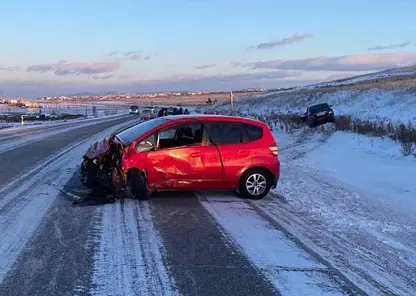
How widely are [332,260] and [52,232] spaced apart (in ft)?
12.0

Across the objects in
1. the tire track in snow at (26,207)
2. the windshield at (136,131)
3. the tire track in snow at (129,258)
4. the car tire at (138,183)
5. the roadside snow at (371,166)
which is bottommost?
the roadside snow at (371,166)

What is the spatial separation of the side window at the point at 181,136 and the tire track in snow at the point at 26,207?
2241mm

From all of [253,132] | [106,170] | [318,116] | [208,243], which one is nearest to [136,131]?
[106,170]

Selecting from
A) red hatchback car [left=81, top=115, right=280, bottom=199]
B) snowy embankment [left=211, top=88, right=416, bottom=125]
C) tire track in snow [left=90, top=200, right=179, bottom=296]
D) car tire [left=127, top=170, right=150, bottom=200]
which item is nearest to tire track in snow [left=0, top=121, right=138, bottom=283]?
tire track in snow [left=90, top=200, right=179, bottom=296]

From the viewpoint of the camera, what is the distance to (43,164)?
14523mm

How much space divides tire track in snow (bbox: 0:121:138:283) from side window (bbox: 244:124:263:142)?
378cm

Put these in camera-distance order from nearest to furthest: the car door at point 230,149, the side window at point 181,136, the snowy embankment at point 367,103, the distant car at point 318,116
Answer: the side window at point 181,136 → the car door at point 230,149 → the distant car at point 318,116 → the snowy embankment at point 367,103

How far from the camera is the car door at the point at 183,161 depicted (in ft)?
31.2

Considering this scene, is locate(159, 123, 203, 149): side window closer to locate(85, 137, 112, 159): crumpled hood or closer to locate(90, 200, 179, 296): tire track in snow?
locate(85, 137, 112, 159): crumpled hood

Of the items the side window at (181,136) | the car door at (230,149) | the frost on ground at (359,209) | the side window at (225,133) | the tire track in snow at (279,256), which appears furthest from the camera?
the side window at (225,133)

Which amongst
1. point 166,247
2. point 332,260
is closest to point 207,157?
point 166,247

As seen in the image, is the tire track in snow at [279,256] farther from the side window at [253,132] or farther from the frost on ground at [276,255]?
the side window at [253,132]

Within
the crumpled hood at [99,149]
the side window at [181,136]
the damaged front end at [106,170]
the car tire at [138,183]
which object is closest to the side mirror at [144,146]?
the side window at [181,136]

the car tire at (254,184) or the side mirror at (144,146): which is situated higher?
the side mirror at (144,146)
